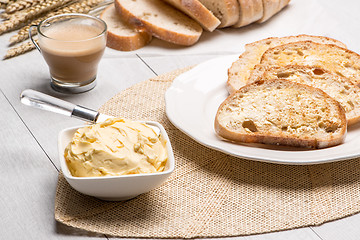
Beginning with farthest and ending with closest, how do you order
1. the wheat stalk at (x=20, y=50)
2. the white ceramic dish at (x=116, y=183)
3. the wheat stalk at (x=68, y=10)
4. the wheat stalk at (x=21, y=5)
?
the wheat stalk at (x=21, y=5) → the wheat stalk at (x=68, y=10) → the wheat stalk at (x=20, y=50) → the white ceramic dish at (x=116, y=183)

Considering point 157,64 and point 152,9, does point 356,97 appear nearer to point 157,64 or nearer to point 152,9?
point 157,64

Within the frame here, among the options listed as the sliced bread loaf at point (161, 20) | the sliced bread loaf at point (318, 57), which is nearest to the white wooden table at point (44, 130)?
the sliced bread loaf at point (161, 20)

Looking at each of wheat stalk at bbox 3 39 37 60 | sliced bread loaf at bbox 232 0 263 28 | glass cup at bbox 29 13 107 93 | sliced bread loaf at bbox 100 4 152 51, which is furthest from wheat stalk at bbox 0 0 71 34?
sliced bread loaf at bbox 232 0 263 28

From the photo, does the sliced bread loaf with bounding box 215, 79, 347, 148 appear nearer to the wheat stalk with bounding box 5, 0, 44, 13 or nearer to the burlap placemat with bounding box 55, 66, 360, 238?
the burlap placemat with bounding box 55, 66, 360, 238

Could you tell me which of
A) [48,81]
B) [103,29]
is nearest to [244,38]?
[103,29]

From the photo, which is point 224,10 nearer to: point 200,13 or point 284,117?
point 200,13

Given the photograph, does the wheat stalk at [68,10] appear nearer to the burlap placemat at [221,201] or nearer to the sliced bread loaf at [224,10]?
the sliced bread loaf at [224,10]
